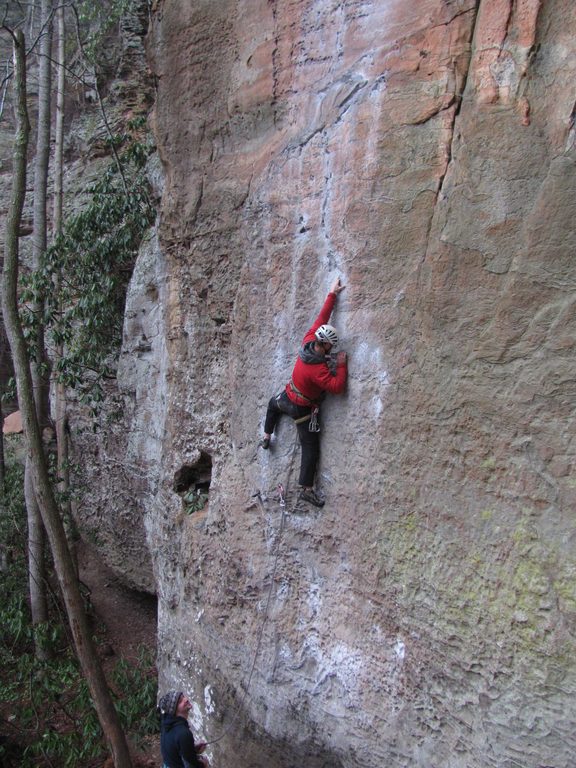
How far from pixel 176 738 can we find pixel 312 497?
1982 mm

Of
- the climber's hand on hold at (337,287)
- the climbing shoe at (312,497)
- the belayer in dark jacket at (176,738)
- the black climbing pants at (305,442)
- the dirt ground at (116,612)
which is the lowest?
the dirt ground at (116,612)

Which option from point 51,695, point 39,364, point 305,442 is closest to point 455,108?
point 305,442

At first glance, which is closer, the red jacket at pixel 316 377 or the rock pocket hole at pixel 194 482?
the red jacket at pixel 316 377

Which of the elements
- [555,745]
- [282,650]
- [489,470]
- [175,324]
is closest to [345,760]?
[282,650]

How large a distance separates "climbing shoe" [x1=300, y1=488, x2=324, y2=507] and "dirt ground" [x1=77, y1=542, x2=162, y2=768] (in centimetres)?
511

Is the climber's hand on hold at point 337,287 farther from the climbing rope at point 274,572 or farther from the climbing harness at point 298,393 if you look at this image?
the climbing rope at point 274,572

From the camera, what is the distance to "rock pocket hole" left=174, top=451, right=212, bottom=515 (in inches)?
249

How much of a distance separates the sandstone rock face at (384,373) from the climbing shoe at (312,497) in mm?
105

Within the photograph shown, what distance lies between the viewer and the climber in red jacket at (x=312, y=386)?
4512 millimetres

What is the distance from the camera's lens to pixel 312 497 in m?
4.85

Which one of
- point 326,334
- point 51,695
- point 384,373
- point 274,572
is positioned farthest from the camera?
point 51,695

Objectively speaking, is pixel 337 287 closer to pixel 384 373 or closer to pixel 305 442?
pixel 384 373

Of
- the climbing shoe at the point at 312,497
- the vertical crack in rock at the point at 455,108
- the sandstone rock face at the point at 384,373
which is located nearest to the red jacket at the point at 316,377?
the sandstone rock face at the point at 384,373

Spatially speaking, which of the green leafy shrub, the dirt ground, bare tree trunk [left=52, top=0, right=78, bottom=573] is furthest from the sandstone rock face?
bare tree trunk [left=52, top=0, right=78, bottom=573]
